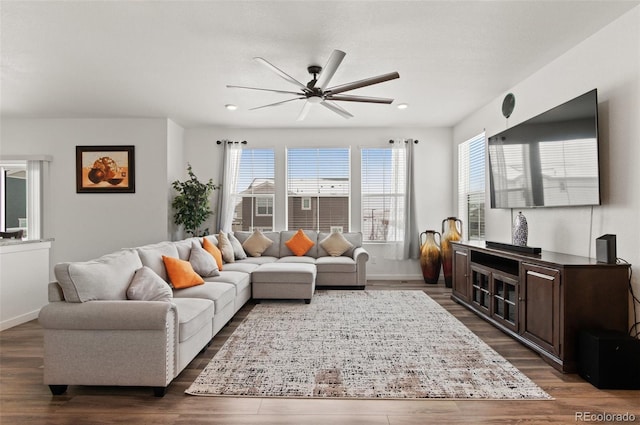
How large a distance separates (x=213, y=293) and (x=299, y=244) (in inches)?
110

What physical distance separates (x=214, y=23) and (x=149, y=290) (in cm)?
219

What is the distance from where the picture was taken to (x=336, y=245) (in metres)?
6.05

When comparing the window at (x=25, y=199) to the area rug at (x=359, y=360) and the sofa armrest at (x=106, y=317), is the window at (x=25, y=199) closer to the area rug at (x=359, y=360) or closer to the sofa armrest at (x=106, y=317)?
the area rug at (x=359, y=360)

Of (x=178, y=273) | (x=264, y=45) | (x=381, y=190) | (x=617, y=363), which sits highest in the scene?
(x=264, y=45)

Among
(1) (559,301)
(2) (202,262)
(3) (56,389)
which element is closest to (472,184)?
(1) (559,301)

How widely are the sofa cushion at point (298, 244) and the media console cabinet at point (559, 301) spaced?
126 inches

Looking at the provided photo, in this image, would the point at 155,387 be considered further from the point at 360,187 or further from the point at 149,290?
the point at 360,187

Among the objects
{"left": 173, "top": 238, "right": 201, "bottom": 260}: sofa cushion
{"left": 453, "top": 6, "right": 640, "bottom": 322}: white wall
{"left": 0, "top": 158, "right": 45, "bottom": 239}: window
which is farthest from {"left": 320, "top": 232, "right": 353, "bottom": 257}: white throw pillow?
{"left": 0, "top": 158, "right": 45, "bottom": 239}: window

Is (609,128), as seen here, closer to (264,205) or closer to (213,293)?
(213,293)

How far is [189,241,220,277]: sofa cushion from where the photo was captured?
412cm

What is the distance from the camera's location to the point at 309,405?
227 cm

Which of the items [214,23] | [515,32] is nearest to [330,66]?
[214,23]

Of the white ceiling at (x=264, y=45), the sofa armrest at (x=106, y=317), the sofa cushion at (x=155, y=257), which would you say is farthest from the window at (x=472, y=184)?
the sofa armrest at (x=106, y=317)

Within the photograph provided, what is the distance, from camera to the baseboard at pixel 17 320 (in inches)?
149
